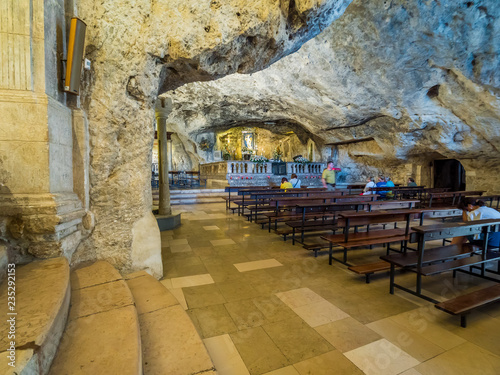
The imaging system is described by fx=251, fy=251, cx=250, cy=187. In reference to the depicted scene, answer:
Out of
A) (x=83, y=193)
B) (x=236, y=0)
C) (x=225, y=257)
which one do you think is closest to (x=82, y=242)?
(x=83, y=193)

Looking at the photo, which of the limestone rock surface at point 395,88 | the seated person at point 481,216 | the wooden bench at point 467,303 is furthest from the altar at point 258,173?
the wooden bench at point 467,303

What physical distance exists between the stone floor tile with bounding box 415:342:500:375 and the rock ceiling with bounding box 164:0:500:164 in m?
8.89

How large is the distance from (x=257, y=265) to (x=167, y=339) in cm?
203

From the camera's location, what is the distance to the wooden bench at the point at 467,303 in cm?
212

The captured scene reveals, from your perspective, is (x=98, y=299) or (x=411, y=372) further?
(x=98, y=299)

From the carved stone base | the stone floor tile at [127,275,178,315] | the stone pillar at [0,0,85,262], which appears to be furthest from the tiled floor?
the stone pillar at [0,0,85,262]

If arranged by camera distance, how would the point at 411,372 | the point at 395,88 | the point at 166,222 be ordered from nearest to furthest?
the point at 411,372, the point at 166,222, the point at 395,88

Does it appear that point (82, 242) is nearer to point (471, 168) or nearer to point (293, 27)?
point (293, 27)

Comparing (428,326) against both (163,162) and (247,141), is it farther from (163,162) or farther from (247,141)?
(247,141)

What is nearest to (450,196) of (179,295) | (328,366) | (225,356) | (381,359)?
(381,359)

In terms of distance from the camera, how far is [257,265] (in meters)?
3.73

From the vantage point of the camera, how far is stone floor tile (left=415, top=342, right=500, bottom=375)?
173 cm

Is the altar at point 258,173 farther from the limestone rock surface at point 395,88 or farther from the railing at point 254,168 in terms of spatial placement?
the limestone rock surface at point 395,88

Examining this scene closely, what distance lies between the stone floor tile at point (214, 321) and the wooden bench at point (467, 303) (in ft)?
6.01
